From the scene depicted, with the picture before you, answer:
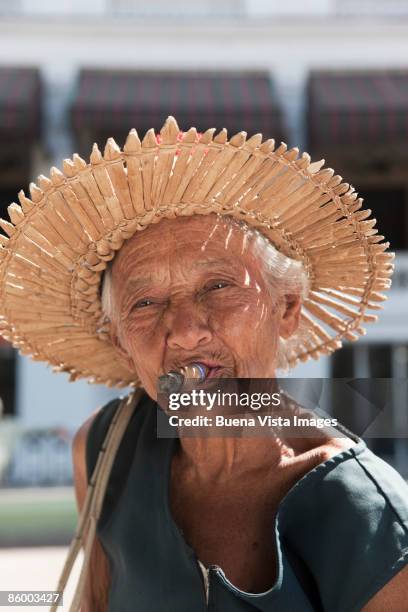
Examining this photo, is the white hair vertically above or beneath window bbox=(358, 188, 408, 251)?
beneath

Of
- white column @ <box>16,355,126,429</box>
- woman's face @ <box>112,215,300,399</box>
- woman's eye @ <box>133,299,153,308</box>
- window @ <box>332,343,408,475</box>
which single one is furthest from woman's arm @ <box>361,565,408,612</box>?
white column @ <box>16,355,126,429</box>

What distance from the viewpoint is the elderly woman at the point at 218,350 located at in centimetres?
118

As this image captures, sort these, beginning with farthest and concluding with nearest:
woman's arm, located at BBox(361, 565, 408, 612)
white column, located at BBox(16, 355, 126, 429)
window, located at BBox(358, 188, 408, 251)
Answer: window, located at BBox(358, 188, 408, 251) < white column, located at BBox(16, 355, 126, 429) < woman's arm, located at BBox(361, 565, 408, 612)

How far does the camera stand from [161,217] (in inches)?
52.7

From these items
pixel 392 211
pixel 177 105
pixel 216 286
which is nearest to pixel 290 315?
pixel 216 286

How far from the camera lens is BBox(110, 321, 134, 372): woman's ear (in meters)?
1.47

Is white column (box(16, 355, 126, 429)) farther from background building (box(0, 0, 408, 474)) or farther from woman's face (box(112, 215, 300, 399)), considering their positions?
woman's face (box(112, 215, 300, 399))

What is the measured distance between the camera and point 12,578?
375cm

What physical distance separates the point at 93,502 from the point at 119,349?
299 millimetres

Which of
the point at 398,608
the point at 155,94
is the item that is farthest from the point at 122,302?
the point at 155,94

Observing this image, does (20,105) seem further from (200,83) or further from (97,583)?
(97,583)

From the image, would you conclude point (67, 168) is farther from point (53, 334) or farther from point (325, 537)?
point (325, 537)

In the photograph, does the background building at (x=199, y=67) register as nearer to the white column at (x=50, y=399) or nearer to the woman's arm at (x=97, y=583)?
the white column at (x=50, y=399)

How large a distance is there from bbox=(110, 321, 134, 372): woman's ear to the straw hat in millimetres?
73
